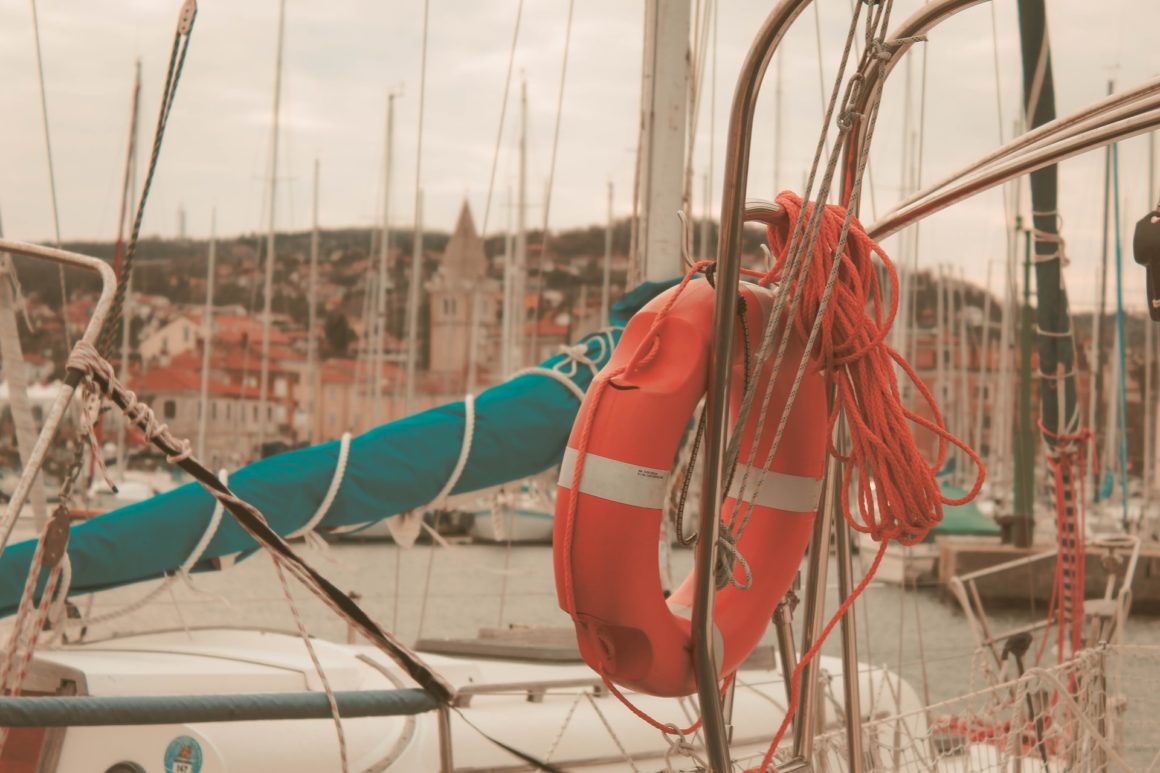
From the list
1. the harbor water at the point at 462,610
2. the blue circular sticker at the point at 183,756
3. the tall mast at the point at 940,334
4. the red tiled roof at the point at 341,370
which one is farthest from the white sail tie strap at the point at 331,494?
the red tiled roof at the point at 341,370

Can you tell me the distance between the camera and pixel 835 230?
2111mm

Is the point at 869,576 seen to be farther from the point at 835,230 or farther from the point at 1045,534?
the point at 1045,534

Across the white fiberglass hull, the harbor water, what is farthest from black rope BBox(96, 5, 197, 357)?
the harbor water

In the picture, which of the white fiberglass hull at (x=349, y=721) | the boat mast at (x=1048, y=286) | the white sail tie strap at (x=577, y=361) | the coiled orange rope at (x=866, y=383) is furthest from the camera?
the boat mast at (x=1048, y=286)

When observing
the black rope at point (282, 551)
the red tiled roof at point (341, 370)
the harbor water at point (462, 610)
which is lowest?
the harbor water at point (462, 610)

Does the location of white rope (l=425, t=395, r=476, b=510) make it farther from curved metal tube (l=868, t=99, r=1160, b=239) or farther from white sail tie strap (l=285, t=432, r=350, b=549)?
curved metal tube (l=868, t=99, r=1160, b=239)

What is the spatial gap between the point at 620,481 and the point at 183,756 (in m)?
1.64

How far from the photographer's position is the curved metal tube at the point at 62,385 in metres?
2.15

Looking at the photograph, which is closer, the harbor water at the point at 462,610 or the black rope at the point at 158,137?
the black rope at the point at 158,137

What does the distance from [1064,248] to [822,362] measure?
10.3 ft

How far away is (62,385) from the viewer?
2186 millimetres

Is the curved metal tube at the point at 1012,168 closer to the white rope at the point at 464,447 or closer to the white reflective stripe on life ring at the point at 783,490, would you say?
the white reflective stripe on life ring at the point at 783,490

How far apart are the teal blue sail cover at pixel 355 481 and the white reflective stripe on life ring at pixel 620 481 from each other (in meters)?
1.74

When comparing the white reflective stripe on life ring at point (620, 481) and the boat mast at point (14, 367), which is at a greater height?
the boat mast at point (14, 367)
